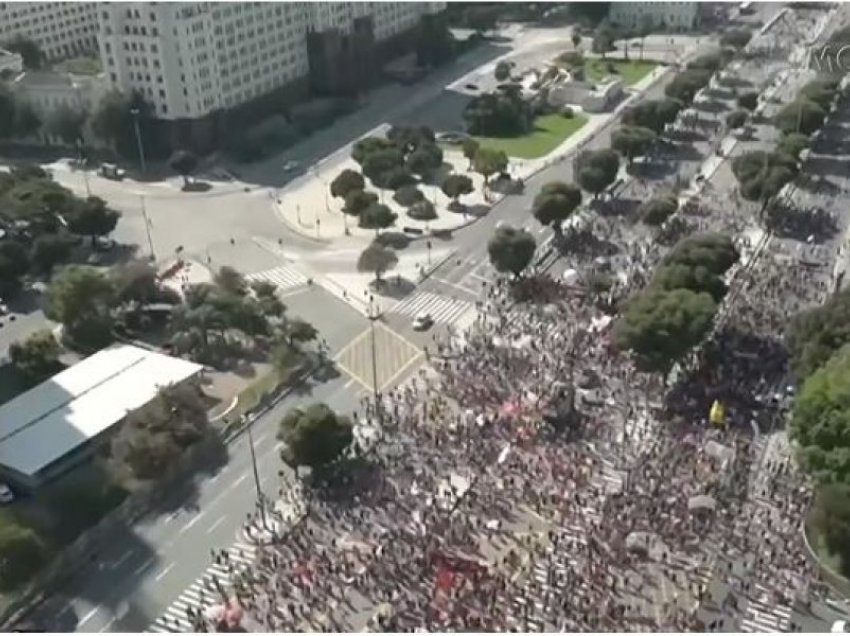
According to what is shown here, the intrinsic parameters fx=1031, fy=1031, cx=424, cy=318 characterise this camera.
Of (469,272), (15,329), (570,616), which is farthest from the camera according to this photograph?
(469,272)

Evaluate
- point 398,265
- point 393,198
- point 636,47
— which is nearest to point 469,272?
point 398,265

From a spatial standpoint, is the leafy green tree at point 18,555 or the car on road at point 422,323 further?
the car on road at point 422,323

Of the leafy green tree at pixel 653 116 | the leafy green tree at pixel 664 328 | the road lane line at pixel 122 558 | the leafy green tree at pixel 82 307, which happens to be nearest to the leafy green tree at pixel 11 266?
the leafy green tree at pixel 82 307

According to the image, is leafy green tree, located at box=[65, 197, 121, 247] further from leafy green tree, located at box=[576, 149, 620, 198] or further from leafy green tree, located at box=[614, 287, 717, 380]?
leafy green tree, located at box=[614, 287, 717, 380]

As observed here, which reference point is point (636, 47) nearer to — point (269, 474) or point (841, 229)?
point (841, 229)

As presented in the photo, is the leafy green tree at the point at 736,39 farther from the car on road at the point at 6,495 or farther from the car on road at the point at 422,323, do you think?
the car on road at the point at 6,495

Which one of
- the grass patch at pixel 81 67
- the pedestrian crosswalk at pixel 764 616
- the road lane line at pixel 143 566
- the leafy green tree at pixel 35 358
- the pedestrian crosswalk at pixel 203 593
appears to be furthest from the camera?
the grass patch at pixel 81 67
